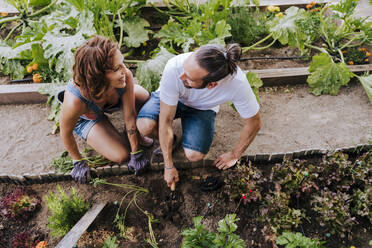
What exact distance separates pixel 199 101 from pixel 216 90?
242mm

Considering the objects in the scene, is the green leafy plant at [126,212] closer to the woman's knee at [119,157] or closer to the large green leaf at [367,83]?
the woman's knee at [119,157]

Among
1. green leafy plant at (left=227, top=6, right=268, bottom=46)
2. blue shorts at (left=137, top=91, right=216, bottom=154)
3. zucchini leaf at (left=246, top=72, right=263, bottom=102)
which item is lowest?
blue shorts at (left=137, top=91, right=216, bottom=154)

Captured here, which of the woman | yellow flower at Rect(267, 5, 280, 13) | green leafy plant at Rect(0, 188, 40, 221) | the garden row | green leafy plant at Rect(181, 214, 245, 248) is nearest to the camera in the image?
green leafy plant at Rect(181, 214, 245, 248)

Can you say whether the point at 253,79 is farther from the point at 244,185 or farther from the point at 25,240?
the point at 25,240

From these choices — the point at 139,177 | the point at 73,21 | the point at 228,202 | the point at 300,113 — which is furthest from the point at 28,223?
the point at 300,113

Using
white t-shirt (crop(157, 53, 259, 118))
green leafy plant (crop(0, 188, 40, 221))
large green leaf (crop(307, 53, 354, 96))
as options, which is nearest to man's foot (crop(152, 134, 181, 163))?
white t-shirt (crop(157, 53, 259, 118))

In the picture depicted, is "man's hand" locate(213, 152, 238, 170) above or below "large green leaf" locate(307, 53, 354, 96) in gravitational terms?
below

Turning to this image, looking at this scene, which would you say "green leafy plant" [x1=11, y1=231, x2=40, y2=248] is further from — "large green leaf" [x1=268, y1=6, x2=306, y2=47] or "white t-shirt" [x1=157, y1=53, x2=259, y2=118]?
"large green leaf" [x1=268, y1=6, x2=306, y2=47]

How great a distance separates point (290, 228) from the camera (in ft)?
6.52

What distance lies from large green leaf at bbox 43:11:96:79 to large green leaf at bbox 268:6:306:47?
1.95m

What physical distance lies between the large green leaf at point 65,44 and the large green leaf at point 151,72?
→ 2.18 ft

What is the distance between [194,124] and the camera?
2.31 meters

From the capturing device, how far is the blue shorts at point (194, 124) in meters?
2.28

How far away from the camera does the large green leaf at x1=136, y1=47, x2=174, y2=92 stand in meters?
2.54
